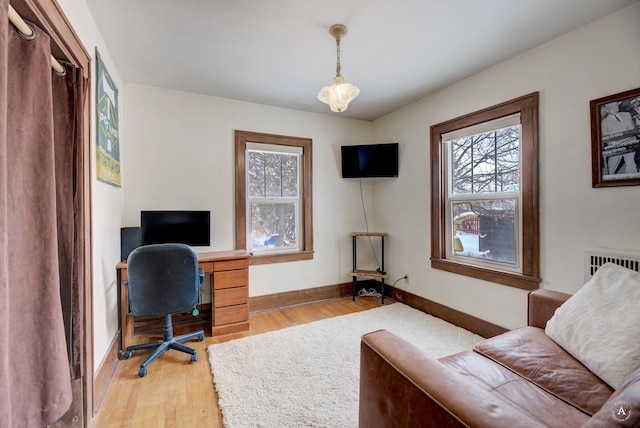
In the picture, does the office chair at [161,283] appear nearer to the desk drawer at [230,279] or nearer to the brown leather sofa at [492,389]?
the desk drawer at [230,279]

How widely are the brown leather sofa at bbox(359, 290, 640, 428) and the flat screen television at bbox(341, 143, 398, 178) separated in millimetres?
2455

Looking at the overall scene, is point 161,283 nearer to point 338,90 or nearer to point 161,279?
point 161,279

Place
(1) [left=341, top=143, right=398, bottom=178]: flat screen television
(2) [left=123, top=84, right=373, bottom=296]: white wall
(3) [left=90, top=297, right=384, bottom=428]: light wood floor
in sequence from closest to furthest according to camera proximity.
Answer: (3) [left=90, top=297, right=384, bottom=428]: light wood floor
(2) [left=123, top=84, right=373, bottom=296]: white wall
(1) [left=341, top=143, right=398, bottom=178]: flat screen television

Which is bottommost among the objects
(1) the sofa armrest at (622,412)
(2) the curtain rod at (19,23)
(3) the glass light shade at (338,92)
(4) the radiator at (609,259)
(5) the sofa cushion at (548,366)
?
(5) the sofa cushion at (548,366)

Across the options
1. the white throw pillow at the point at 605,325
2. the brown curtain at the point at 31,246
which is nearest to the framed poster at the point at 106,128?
the brown curtain at the point at 31,246

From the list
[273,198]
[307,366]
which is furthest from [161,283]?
[273,198]

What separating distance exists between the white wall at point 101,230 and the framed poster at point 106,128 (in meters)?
0.07

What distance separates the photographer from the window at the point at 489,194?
2.32m

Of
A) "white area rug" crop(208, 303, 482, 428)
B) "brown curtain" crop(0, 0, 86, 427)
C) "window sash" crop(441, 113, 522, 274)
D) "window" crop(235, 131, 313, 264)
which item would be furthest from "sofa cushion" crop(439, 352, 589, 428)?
"window" crop(235, 131, 313, 264)

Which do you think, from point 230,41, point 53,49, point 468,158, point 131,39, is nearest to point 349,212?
point 468,158

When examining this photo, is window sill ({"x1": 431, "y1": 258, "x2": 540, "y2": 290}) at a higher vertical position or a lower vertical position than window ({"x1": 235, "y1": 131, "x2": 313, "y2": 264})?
lower

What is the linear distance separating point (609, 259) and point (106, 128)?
3.68 meters

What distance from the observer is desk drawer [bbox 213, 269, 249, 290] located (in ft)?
9.03

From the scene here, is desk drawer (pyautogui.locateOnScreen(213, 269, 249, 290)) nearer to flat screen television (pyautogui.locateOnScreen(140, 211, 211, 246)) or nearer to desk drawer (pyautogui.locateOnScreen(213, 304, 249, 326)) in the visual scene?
desk drawer (pyautogui.locateOnScreen(213, 304, 249, 326))
